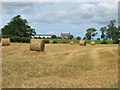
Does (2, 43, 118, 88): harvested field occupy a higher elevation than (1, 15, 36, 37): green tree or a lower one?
lower

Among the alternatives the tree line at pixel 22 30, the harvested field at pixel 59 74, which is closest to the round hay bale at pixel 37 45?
the harvested field at pixel 59 74

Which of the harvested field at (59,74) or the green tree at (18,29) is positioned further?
the green tree at (18,29)

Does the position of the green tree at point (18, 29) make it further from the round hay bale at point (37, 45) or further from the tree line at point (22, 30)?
the round hay bale at point (37, 45)

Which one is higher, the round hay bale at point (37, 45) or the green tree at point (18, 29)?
the green tree at point (18, 29)

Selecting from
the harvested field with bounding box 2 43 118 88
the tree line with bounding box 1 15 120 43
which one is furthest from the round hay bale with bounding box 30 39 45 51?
the tree line with bounding box 1 15 120 43

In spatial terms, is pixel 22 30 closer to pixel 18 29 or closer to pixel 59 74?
pixel 18 29

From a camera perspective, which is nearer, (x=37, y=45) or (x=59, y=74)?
(x=59, y=74)

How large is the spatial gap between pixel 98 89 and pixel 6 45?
36.0 metres

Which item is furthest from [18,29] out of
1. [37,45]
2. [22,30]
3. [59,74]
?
[59,74]

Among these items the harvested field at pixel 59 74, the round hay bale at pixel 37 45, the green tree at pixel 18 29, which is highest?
the green tree at pixel 18 29

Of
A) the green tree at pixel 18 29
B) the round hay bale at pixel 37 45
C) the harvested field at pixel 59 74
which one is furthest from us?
the green tree at pixel 18 29

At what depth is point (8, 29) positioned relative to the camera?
131875mm

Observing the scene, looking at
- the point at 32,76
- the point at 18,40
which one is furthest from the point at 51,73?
the point at 18,40

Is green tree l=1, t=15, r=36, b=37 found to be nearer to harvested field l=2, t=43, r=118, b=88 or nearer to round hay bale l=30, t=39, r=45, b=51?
round hay bale l=30, t=39, r=45, b=51
